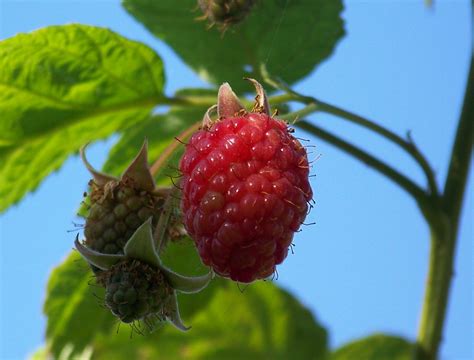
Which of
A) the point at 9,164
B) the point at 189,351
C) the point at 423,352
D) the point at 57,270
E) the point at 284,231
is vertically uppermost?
the point at 284,231

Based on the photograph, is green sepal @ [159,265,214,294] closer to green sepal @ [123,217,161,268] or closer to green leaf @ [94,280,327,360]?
green sepal @ [123,217,161,268]

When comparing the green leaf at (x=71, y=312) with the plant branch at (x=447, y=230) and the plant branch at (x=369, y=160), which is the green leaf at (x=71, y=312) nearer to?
the plant branch at (x=369, y=160)

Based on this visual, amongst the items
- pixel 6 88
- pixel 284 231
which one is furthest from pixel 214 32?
pixel 284 231

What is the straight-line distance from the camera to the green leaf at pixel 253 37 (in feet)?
10.5

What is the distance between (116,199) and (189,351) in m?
1.63

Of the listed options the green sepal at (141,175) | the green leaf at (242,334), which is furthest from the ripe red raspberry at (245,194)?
the green leaf at (242,334)

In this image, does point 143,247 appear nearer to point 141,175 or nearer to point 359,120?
point 141,175

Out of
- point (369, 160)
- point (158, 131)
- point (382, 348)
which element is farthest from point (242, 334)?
point (369, 160)

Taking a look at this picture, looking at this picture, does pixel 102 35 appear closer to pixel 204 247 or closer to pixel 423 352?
pixel 204 247

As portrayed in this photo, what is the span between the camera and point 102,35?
3.12m

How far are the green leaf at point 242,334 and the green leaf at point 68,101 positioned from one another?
38.2 inches

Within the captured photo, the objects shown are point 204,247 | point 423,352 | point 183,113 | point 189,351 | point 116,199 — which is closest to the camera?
point 204,247

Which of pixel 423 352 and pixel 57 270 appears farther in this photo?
pixel 57 270

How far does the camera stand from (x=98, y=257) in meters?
2.47
